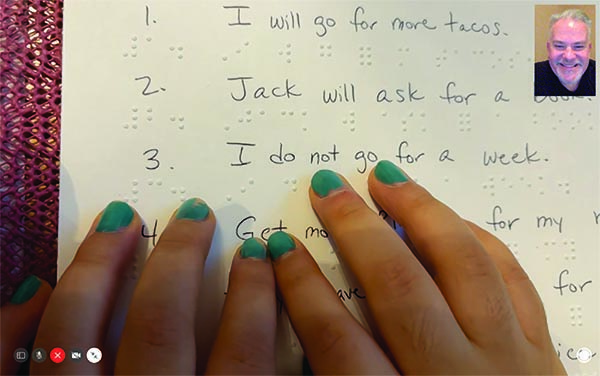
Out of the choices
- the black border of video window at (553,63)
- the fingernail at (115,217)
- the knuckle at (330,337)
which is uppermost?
the black border of video window at (553,63)

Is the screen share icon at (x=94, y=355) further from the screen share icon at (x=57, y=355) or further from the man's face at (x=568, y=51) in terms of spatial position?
the man's face at (x=568, y=51)

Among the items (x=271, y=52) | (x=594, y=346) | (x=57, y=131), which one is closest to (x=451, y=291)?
(x=594, y=346)

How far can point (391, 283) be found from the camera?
501mm

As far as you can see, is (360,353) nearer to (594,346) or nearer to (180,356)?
(180,356)

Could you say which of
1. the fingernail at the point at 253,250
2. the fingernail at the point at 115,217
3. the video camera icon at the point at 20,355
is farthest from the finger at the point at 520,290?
the video camera icon at the point at 20,355

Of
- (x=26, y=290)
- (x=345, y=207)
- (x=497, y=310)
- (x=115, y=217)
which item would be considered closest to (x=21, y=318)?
(x=26, y=290)

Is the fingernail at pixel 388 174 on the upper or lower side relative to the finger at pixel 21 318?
upper

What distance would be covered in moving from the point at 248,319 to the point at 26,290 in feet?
0.74

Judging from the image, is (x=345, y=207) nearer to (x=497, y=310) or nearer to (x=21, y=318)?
(x=497, y=310)

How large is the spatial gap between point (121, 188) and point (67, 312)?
5.1 inches

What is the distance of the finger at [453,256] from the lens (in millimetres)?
500

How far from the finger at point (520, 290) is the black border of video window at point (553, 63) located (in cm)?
17

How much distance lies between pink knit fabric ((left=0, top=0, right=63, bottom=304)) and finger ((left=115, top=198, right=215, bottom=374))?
11 cm

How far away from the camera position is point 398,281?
500mm
